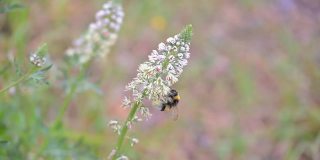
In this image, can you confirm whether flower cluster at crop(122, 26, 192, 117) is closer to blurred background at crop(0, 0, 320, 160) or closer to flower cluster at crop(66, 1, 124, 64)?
flower cluster at crop(66, 1, 124, 64)

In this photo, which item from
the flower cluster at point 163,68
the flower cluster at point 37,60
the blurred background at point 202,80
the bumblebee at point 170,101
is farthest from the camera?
the blurred background at point 202,80

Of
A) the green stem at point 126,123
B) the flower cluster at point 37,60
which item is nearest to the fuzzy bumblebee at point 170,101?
the green stem at point 126,123

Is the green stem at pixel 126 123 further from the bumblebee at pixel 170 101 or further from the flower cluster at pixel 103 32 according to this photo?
the flower cluster at pixel 103 32

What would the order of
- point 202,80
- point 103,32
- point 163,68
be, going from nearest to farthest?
point 163,68 → point 103,32 → point 202,80

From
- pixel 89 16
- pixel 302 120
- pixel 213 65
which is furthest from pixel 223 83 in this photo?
pixel 89 16

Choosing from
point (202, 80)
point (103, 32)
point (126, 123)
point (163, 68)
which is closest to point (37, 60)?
point (126, 123)

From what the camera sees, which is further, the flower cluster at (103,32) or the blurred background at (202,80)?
the blurred background at (202,80)

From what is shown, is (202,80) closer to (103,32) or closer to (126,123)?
(103,32)
